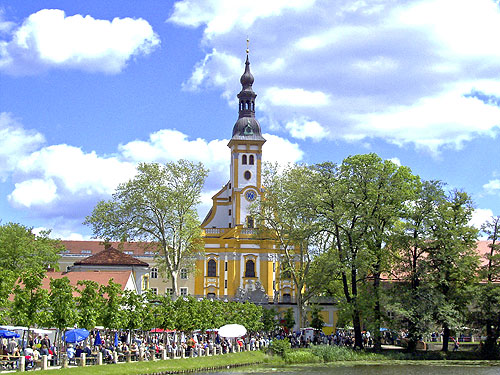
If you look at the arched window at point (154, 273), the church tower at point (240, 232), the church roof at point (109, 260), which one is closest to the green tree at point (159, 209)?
the church roof at point (109, 260)

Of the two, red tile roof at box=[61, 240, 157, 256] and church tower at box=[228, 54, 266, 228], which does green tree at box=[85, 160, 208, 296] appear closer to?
church tower at box=[228, 54, 266, 228]

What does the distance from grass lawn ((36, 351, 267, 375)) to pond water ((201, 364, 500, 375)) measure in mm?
1577

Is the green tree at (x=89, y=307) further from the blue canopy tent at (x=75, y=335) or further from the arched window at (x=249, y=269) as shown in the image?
the arched window at (x=249, y=269)

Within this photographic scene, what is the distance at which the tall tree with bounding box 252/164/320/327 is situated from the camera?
54.6 meters

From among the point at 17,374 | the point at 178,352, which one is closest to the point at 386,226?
the point at 178,352

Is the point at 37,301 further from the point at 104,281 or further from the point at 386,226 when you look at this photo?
the point at 386,226

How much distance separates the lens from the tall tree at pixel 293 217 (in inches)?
2148

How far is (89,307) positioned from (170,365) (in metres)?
5.61

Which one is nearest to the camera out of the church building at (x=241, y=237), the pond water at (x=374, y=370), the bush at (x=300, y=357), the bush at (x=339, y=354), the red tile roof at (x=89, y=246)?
the pond water at (x=374, y=370)

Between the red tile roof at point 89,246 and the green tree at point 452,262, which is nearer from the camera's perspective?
the green tree at point 452,262

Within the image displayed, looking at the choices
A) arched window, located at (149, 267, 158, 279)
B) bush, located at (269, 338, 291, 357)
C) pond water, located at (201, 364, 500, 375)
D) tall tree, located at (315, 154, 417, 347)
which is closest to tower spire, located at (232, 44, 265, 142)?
arched window, located at (149, 267, 158, 279)

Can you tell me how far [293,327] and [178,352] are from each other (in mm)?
27692

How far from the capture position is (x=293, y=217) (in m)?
57.3

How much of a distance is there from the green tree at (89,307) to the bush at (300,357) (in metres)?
14.5
